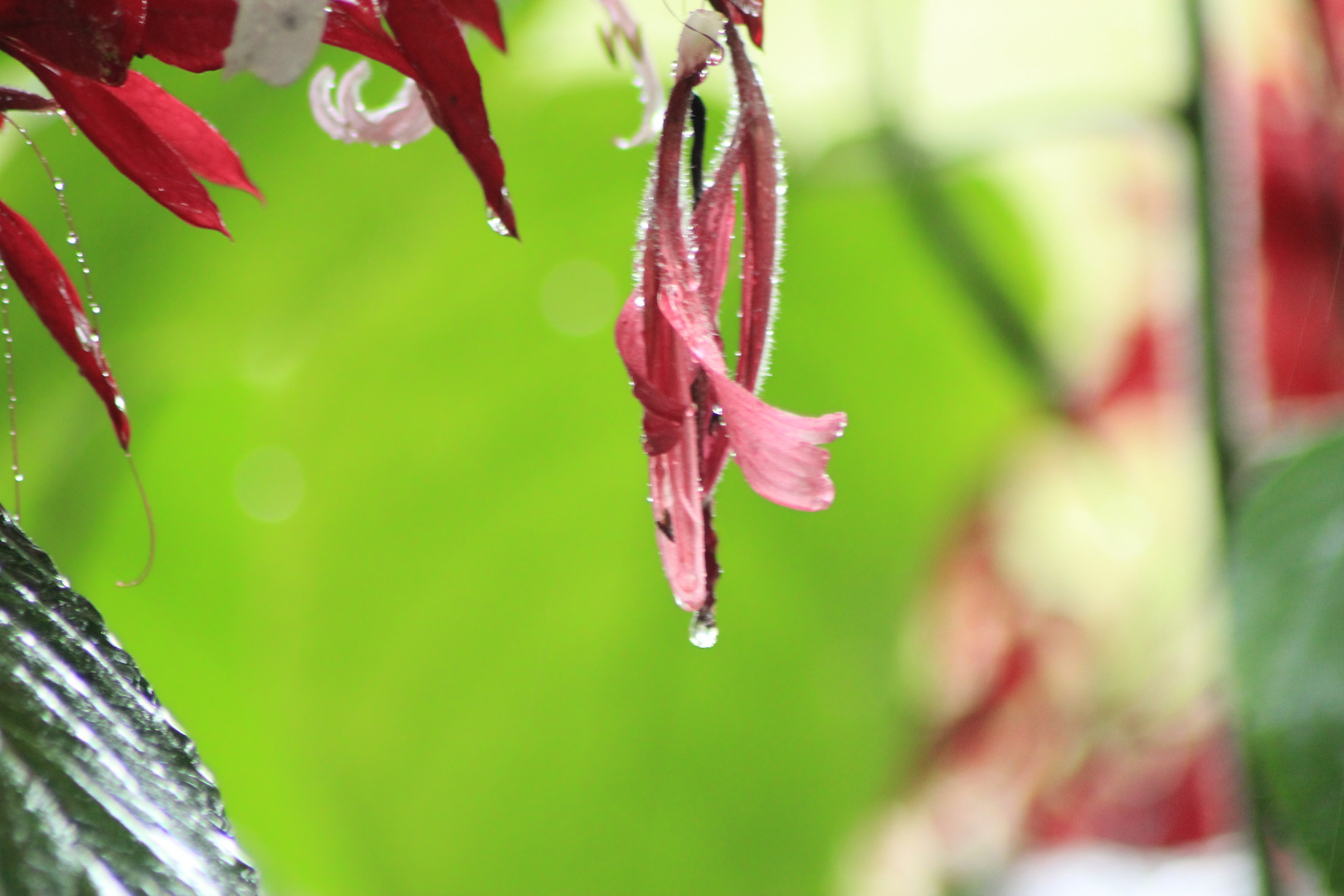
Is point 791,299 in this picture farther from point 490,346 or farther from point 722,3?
point 722,3

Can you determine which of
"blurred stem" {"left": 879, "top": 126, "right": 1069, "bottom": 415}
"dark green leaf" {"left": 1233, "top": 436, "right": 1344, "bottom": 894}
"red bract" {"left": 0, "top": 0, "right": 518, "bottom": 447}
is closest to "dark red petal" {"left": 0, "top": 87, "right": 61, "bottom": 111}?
"red bract" {"left": 0, "top": 0, "right": 518, "bottom": 447}

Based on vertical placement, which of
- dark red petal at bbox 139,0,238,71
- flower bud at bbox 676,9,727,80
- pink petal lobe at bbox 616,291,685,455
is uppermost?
dark red petal at bbox 139,0,238,71

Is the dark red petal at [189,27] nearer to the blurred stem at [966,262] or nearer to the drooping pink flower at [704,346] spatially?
the drooping pink flower at [704,346]

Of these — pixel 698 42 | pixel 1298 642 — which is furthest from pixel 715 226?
pixel 1298 642

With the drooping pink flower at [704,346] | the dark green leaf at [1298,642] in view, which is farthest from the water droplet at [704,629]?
the dark green leaf at [1298,642]

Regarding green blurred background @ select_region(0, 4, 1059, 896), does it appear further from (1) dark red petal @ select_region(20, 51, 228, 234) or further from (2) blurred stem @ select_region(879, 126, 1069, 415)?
(1) dark red petal @ select_region(20, 51, 228, 234)

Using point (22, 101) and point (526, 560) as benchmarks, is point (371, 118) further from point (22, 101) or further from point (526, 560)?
point (526, 560)
